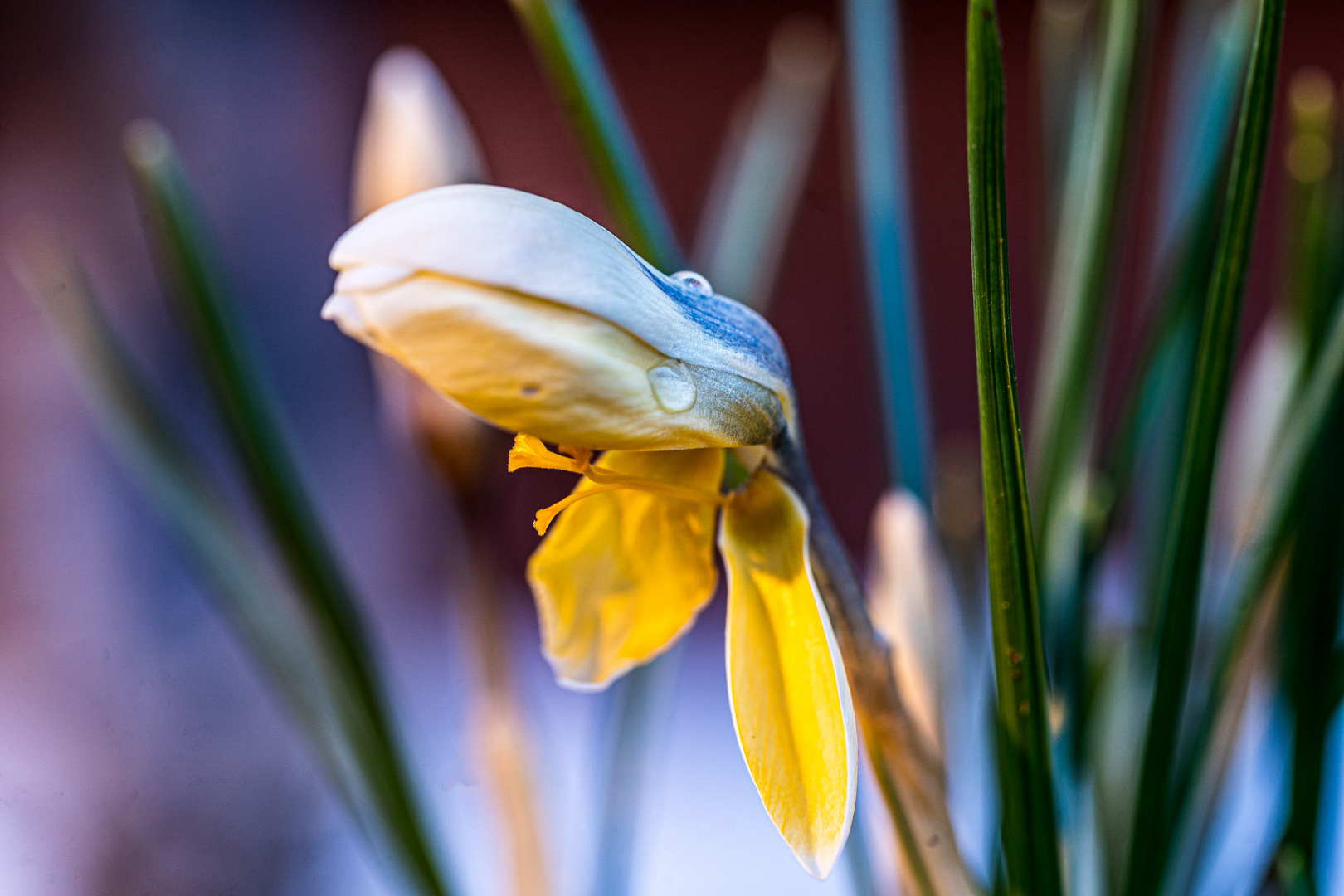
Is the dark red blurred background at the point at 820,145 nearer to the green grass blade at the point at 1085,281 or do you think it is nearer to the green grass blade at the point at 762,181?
the green grass blade at the point at 762,181

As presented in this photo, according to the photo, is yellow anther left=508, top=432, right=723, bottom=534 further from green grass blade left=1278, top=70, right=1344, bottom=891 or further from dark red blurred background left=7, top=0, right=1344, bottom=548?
dark red blurred background left=7, top=0, right=1344, bottom=548

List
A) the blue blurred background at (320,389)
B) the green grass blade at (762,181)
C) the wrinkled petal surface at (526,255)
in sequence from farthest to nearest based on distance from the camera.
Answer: the blue blurred background at (320,389)
the green grass blade at (762,181)
the wrinkled petal surface at (526,255)

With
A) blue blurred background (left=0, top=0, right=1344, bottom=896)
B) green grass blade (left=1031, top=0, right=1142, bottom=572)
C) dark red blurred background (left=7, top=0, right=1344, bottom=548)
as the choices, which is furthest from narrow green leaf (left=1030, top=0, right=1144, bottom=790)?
dark red blurred background (left=7, top=0, right=1344, bottom=548)

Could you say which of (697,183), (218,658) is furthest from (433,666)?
(697,183)

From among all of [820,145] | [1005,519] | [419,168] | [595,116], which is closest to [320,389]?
[820,145]

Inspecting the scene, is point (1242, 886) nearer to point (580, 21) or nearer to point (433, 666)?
point (580, 21)

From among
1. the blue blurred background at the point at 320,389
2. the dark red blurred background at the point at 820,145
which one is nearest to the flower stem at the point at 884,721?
the blue blurred background at the point at 320,389
